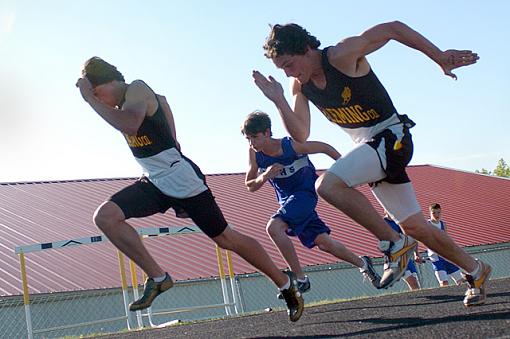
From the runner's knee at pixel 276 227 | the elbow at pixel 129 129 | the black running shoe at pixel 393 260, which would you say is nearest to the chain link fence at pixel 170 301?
the runner's knee at pixel 276 227

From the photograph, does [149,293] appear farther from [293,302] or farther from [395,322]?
[395,322]

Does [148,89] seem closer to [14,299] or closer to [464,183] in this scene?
[14,299]

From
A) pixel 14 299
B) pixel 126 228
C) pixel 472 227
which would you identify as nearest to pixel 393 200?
pixel 126 228

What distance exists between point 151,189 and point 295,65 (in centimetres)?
144

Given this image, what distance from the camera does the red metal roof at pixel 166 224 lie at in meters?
→ 19.9

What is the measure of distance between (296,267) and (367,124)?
309 centimetres

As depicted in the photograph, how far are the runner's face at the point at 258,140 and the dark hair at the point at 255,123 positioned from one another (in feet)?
0.12

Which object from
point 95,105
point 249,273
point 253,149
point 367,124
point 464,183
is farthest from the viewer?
point 464,183

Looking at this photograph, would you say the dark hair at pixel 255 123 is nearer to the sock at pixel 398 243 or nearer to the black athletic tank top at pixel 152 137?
the black athletic tank top at pixel 152 137

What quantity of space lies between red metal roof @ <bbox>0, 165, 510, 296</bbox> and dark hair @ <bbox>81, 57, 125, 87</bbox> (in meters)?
11.8

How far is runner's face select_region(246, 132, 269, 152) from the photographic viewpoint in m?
8.03

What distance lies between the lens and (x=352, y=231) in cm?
2695

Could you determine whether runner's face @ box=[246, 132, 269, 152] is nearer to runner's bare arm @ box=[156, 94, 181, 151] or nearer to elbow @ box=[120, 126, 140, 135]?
runner's bare arm @ box=[156, 94, 181, 151]

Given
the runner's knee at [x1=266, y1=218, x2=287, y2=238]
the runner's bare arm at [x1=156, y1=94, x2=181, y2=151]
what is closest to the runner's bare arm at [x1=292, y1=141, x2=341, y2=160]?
the runner's knee at [x1=266, y1=218, x2=287, y2=238]
